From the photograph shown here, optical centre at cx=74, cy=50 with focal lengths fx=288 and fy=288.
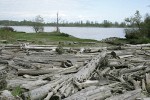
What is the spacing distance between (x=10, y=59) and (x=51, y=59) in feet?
7.04

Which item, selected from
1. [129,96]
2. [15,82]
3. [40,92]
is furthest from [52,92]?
[129,96]

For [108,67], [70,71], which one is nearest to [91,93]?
[70,71]

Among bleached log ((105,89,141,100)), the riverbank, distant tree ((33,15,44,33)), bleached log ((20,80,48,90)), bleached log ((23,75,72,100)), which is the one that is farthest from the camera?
Answer: distant tree ((33,15,44,33))

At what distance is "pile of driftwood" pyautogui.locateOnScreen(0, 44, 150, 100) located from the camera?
906cm

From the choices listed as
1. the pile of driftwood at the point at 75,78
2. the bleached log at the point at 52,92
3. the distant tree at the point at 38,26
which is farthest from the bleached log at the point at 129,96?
the distant tree at the point at 38,26

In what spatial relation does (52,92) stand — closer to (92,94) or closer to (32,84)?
(32,84)

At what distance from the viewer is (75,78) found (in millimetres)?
10828

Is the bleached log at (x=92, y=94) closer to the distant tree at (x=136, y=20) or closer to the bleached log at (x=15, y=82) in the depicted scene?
the bleached log at (x=15, y=82)

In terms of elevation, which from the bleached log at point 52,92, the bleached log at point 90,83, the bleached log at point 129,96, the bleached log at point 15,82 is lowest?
the bleached log at point 129,96

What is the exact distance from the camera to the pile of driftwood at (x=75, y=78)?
29.7 ft

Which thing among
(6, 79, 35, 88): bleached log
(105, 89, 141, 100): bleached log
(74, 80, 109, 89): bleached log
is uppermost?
(6, 79, 35, 88): bleached log

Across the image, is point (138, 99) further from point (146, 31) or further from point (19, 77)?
point (146, 31)

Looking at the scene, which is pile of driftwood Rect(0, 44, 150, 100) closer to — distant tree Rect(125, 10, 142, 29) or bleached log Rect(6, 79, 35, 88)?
bleached log Rect(6, 79, 35, 88)

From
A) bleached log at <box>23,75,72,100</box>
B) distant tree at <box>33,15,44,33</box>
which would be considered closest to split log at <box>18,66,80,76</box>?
bleached log at <box>23,75,72,100</box>
